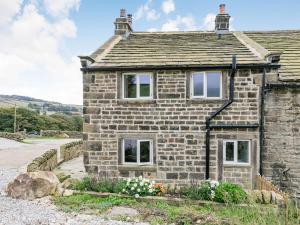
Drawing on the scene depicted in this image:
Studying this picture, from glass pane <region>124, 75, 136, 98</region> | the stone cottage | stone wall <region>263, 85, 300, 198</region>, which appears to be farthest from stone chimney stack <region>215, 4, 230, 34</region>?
glass pane <region>124, 75, 136, 98</region>

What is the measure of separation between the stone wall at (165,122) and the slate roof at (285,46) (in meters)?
1.73

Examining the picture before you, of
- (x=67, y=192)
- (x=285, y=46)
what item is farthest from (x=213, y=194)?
(x=285, y=46)

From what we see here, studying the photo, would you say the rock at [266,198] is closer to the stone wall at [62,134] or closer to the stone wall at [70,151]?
the stone wall at [70,151]

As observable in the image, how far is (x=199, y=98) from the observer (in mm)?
12172

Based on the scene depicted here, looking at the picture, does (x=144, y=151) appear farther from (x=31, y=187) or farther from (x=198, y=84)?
(x=31, y=187)

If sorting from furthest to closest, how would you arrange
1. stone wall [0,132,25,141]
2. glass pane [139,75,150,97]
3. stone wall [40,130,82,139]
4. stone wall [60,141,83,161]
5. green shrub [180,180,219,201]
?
stone wall [40,130,82,139]
stone wall [0,132,25,141]
stone wall [60,141,83,161]
glass pane [139,75,150,97]
green shrub [180,180,219,201]

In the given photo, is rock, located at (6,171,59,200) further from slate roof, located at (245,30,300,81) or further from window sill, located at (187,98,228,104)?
slate roof, located at (245,30,300,81)

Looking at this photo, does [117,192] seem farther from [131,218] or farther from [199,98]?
[199,98]

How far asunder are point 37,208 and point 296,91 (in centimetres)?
1028

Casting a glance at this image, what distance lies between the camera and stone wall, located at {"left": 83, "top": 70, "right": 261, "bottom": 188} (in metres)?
12.1

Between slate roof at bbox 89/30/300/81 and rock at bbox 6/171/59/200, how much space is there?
193 inches

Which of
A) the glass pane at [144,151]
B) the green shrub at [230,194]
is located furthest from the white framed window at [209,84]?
the green shrub at [230,194]

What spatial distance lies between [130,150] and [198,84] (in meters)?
3.94

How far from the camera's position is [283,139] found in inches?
475
